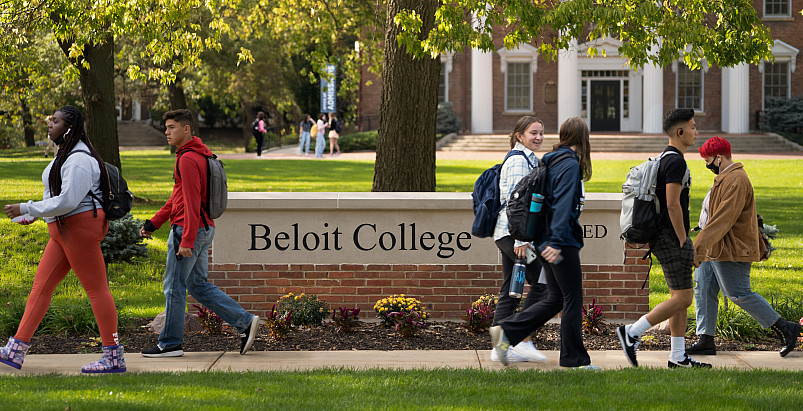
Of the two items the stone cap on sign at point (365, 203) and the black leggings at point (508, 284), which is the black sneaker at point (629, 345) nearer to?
the black leggings at point (508, 284)

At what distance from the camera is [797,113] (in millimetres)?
39188

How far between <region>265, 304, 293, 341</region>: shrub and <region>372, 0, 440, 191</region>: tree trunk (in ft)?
13.3

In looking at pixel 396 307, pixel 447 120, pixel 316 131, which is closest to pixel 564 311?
pixel 396 307

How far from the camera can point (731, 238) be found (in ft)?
21.0

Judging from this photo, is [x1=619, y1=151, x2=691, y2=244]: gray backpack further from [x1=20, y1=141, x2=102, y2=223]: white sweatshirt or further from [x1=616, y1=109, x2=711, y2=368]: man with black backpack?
[x1=20, y1=141, x2=102, y2=223]: white sweatshirt

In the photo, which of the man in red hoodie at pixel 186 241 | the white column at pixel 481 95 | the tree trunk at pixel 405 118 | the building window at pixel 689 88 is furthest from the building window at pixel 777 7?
the man in red hoodie at pixel 186 241

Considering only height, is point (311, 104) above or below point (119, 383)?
above

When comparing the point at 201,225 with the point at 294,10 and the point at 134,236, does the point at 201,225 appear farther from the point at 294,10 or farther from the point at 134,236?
the point at 294,10

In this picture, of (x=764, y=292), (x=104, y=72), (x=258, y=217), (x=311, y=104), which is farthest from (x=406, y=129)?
(x=311, y=104)

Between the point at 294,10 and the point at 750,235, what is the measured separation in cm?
1480

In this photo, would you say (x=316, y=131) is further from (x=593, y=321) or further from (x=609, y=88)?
(x=593, y=321)

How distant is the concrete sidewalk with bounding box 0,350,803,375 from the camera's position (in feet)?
21.1

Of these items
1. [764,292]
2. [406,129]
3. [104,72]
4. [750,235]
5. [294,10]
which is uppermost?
[294,10]

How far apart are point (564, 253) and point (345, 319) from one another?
91.6 inches
